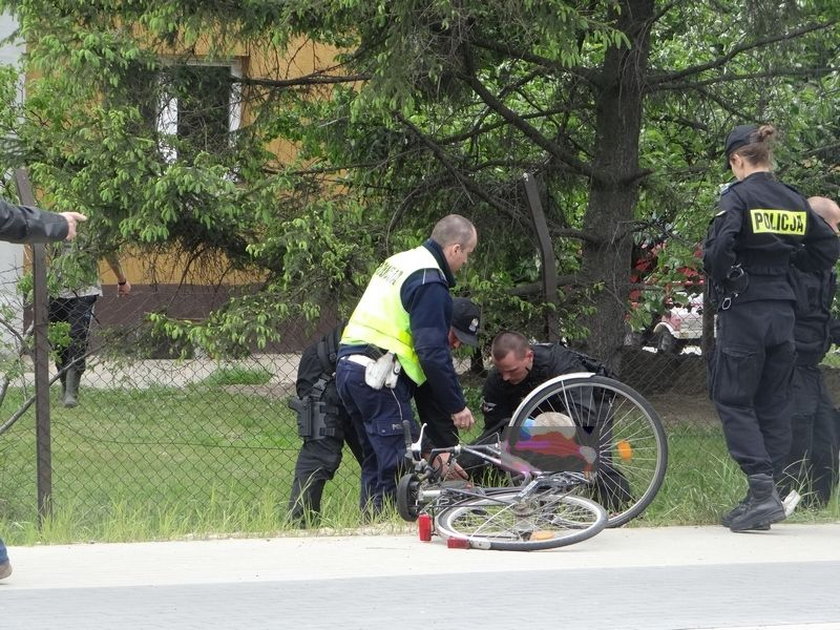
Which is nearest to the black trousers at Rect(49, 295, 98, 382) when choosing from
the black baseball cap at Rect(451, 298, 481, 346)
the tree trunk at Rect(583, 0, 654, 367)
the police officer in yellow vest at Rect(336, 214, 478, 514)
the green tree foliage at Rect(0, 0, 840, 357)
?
the green tree foliage at Rect(0, 0, 840, 357)

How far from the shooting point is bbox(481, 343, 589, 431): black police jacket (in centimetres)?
779

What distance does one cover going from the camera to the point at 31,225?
582cm

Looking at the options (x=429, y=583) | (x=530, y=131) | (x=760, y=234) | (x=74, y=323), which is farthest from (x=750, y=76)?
(x=429, y=583)

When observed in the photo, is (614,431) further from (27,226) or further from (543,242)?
(27,226)

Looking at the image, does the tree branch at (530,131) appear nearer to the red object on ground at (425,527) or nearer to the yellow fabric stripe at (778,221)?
the yellow fabric stripe at (778,221)

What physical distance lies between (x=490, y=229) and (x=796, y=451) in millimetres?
3557

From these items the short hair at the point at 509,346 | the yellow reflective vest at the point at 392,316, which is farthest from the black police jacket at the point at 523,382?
the yellow reflective vest at the point at 392,316

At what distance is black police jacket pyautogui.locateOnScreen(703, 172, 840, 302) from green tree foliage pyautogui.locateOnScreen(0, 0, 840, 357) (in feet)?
5.91

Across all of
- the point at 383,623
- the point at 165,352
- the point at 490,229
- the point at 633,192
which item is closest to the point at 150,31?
the point at 165,352

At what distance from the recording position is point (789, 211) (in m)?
7.14

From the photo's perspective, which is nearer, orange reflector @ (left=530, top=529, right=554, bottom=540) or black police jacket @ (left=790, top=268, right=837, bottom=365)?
orange reflector @ (left=530, top=529, right=554, bottom=540)

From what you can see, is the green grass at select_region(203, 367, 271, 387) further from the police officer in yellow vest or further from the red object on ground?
the red object on ground

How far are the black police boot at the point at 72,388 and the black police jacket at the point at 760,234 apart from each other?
13.3ft

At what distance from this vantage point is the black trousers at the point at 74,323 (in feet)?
28.7
